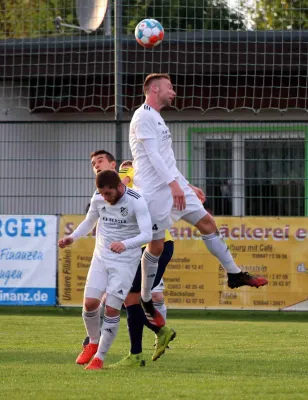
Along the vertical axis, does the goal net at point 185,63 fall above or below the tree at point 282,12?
below

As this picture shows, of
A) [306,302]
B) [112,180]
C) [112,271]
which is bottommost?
[306,302]

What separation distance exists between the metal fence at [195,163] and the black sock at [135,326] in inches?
285

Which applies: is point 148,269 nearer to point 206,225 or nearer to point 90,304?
point 206,225

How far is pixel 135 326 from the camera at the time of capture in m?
9.31

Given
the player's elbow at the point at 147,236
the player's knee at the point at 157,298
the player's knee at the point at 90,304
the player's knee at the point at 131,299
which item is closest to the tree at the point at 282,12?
the player's knee at the point at 157,298

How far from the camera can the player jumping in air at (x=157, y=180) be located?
9391mm

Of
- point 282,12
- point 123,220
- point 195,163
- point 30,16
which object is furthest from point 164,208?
point 30,16

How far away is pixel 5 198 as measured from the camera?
17422 mm

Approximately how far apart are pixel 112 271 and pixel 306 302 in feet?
25.6

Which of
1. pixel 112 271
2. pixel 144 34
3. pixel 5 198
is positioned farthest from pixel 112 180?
pixel 5 198

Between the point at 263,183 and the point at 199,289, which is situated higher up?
the point at 263,183

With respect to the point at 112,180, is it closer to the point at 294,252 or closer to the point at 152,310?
the point at 152,310

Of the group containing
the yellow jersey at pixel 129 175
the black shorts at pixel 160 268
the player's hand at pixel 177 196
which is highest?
the yellow jersey at pixel 129 175

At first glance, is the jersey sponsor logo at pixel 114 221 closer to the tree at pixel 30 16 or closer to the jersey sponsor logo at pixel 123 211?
the jersey sponsor logo at pixel 123 211
